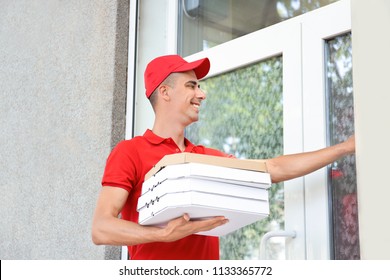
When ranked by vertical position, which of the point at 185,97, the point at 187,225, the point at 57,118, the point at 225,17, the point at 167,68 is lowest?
the point at 187,225

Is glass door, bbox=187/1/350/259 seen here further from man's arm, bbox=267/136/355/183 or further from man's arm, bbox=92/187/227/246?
man's arm, bbox=92/187/227/246

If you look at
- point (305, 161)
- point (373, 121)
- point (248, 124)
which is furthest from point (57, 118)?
point (373, 121)

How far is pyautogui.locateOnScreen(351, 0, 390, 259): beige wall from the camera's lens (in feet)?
4.61

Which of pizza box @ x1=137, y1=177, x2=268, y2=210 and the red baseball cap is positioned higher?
the red baseball cap

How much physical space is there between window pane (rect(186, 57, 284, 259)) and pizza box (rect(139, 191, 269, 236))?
73cm

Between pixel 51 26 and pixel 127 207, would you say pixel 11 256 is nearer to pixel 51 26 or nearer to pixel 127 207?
pixel 51 26

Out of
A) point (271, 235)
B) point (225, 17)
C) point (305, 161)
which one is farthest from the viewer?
point (225, 17)

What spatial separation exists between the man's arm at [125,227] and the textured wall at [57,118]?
1.14m

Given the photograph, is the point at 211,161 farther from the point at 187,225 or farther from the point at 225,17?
the point at 225,17

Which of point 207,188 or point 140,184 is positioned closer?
point 207,188

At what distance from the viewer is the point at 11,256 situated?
3.80 meters

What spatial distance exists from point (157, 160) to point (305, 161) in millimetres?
500

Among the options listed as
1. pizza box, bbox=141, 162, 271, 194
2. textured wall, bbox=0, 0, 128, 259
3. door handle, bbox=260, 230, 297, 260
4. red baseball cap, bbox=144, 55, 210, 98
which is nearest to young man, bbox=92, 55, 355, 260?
red baseball cap, bbox=144, 55, 210, 98

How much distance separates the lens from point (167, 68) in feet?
7.81
